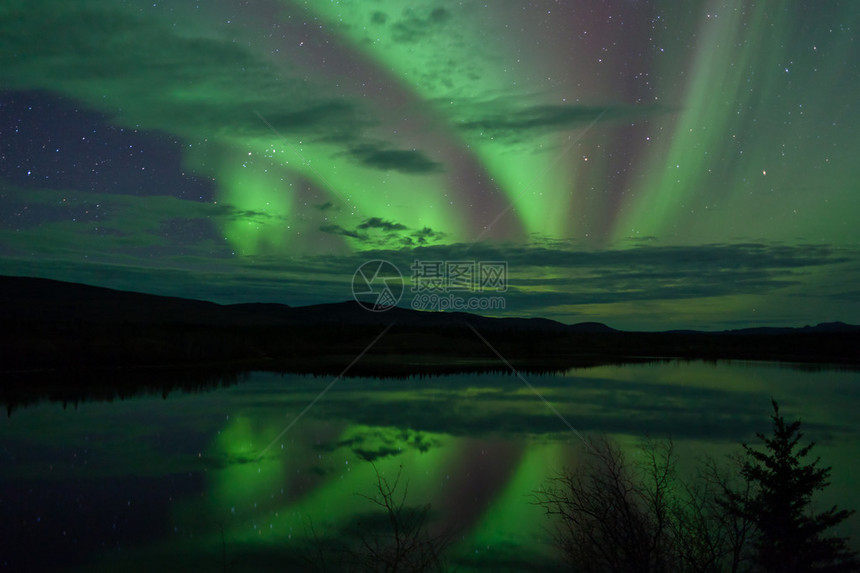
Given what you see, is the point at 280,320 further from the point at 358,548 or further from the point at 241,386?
the point at 358,548

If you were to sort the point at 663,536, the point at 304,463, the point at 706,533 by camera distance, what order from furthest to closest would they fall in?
the point at 304,463 → the point at 663,536 → the point at 706,533

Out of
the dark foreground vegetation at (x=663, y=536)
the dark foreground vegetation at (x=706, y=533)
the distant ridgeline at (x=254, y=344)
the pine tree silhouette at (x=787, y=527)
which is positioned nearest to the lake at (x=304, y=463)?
the dark foreground vegetation at (x=663, y=536)

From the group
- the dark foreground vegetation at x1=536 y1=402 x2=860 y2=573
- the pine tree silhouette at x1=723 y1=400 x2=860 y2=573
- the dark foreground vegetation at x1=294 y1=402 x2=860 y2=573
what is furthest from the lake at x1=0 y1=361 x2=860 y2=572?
the pine tree silhouette at x1=723 y1=400 x2=860 y2=573

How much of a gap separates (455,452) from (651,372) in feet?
93.1

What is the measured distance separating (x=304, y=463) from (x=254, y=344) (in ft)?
158

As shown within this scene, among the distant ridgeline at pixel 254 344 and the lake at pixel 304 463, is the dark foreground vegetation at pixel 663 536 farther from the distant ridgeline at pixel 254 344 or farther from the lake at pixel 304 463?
the distant ridgeline at pixel 254 344

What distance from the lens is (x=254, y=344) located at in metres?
58.2

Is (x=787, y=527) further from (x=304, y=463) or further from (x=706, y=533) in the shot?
(x=304, y=463)

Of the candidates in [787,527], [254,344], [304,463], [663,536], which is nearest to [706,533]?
[663,536]

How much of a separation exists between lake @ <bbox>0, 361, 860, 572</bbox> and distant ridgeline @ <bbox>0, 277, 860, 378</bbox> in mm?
14770

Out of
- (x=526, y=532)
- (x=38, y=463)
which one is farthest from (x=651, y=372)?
(x=38, y=463)

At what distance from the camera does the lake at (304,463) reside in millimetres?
7996

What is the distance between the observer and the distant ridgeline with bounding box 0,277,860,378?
118ft

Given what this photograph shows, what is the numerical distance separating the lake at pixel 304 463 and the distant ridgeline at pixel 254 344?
1477 centimetres
